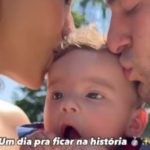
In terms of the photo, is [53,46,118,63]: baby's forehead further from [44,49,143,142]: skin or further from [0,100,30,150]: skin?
[0,100,30,150]: skin

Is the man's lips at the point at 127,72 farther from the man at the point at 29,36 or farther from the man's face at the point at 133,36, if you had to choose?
the man at the point at 29,36

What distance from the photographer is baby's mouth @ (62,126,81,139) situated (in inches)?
34.1

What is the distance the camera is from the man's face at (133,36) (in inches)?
32.3

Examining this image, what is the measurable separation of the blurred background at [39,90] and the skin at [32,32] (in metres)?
Answer: 0.02

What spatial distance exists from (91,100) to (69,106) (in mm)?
33

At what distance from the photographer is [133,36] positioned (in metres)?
0.83

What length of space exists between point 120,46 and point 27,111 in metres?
0.24

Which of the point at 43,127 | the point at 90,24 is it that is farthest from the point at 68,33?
the point at 43,127

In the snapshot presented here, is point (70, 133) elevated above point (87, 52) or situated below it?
below

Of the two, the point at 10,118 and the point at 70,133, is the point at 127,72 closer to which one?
the point at 70,133

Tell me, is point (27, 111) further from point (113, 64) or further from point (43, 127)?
point (113, 64)

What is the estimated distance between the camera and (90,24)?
93 cm

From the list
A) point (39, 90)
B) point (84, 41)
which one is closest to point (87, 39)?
point (84, 41)

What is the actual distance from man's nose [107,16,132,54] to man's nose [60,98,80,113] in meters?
0.09
